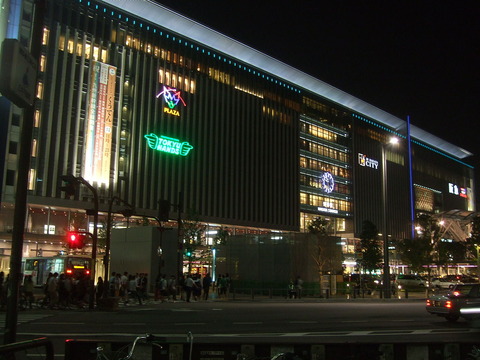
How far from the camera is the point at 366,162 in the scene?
10475cm

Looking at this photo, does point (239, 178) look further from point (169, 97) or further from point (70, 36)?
point (70, 36)

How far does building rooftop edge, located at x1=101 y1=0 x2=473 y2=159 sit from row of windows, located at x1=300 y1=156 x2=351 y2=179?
555 inches

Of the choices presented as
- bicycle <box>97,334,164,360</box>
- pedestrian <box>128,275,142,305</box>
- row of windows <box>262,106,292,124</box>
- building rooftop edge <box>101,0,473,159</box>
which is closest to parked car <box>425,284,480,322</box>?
bicycle <box>97,334,164,360</box>

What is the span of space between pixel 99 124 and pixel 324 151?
5042 centimetres

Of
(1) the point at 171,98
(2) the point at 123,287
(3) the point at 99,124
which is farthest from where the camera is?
(1) the point at 171,98

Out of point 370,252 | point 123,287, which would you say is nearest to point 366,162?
point 370,252

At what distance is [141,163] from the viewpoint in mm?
64812

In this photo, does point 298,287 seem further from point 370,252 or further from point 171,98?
point 171,98

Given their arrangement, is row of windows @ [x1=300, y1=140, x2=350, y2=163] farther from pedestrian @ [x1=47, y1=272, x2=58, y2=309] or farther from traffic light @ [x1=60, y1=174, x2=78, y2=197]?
traffic light @ [x1=60, y1=174, x2=78, y2=197]

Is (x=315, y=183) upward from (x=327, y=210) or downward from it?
upward

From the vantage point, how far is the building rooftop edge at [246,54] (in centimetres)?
6856

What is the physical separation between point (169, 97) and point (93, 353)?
213ft

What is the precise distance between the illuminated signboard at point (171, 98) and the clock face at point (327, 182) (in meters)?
36.3

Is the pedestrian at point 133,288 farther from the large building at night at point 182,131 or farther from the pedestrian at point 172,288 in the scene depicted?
the large building at night at point 182,131
